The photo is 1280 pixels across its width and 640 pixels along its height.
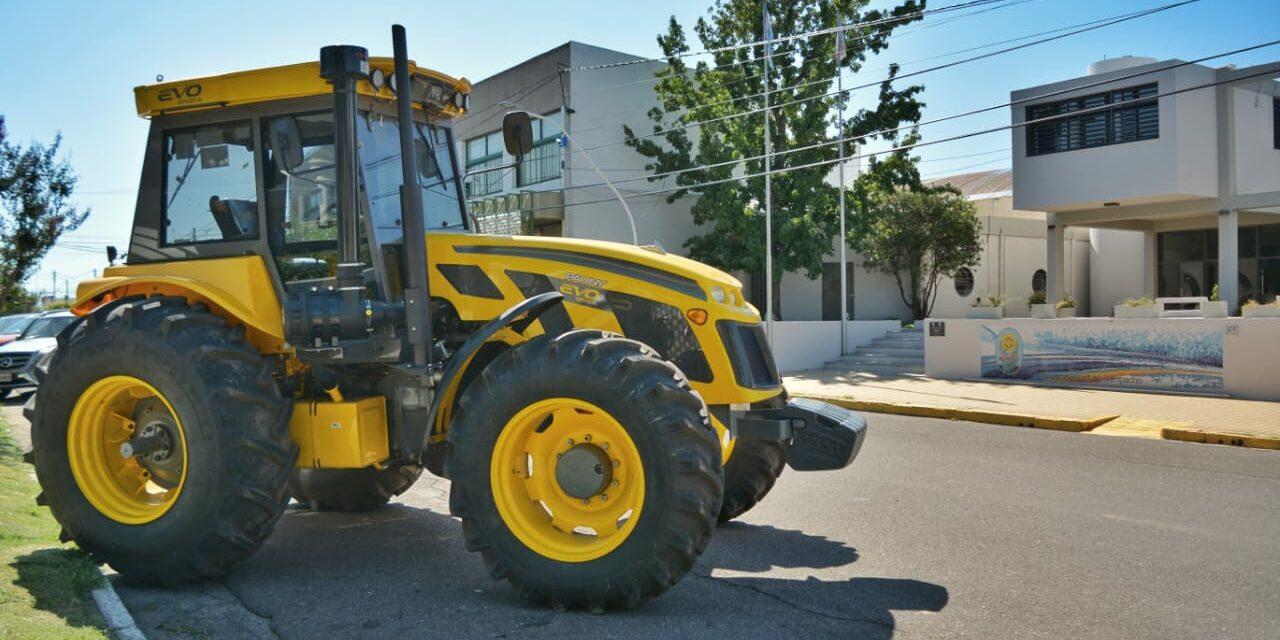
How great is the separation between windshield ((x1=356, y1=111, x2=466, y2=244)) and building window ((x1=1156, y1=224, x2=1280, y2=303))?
32.2 meters

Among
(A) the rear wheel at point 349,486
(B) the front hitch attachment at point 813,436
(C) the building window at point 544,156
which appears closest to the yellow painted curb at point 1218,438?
(B) the front hitch attachment at point 813,436

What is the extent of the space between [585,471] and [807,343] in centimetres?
2159

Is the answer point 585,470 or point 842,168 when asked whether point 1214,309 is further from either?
point 585,470

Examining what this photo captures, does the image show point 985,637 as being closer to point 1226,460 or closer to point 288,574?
point 288,574

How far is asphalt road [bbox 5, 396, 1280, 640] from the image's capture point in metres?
4.95

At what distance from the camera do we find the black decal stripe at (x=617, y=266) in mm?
5793

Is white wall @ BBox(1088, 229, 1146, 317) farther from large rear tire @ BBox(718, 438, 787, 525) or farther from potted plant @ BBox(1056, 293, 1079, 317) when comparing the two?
large rear tire @ BBox(718, 438, 787, 525)

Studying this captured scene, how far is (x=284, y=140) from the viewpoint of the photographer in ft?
20.2

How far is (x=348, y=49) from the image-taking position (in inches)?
217

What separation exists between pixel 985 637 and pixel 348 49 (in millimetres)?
4541

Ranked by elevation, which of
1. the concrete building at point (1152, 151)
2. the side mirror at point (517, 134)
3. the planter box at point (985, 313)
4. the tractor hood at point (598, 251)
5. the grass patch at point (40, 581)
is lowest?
the grass patch at point (40, 581)

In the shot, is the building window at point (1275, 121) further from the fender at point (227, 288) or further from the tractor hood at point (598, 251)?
the fender at point (227, 288)

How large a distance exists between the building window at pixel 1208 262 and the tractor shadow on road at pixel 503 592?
31.3 meters

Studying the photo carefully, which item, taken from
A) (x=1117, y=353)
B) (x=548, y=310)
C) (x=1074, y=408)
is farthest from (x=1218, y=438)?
(x=548, y=310)
